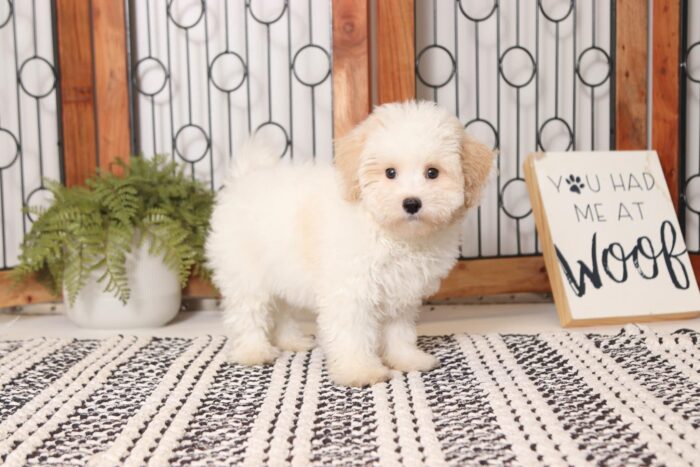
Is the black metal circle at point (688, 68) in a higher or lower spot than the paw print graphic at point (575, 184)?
higher

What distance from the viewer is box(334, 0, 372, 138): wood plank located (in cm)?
294

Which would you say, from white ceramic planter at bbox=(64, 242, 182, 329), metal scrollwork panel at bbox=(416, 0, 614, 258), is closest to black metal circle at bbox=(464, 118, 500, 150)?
metal scrollwork panel at bbox=(416, 0, 614, 258)

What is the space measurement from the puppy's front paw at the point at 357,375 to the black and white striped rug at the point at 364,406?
3 centimetres

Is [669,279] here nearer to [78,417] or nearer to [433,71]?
A: [433,71]

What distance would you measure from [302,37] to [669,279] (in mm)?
1751

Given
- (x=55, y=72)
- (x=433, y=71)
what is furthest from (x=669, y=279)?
(x=55, y=72)

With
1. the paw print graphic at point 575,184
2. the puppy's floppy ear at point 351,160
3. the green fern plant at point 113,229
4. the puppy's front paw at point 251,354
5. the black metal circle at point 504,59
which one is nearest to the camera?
the puppy's floppy ear at point 351,160

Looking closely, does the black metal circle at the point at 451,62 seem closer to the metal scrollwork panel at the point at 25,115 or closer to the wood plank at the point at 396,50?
the wood plank at the point at 396,50

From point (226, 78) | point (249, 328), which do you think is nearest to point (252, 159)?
point (249, 328)

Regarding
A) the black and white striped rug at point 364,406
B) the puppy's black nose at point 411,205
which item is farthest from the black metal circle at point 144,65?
the puppy's black nose at point 411,205

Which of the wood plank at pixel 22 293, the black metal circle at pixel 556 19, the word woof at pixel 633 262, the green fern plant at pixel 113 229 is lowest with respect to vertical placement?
the wood plank at pixel 22 293

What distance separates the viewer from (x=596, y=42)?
317cm

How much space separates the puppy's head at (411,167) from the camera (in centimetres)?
187

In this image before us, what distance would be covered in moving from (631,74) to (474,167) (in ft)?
4.97
